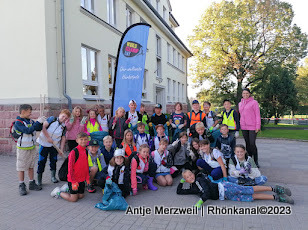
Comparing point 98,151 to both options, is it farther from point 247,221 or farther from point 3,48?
point 3,48

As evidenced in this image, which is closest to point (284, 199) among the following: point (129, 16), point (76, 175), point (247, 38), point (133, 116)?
point (76, 175)

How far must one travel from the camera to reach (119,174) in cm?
416

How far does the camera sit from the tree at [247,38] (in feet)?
72.5

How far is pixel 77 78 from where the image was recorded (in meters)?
7.95

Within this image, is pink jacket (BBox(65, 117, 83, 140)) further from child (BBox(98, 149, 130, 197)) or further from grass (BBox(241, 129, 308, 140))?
grass (BBox(241, 129, 308, 140))

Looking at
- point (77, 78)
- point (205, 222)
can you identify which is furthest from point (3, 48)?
point (205, 222)

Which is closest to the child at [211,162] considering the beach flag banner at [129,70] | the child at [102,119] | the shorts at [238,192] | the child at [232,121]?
the shorts at [238,192]

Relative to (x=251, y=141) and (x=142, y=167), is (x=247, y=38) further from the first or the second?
(x=142, y=167)

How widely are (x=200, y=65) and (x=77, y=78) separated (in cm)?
1938

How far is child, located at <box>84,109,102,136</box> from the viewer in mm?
5578

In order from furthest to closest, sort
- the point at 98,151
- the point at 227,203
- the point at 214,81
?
the point at 214,81
the point at 98,151
the point at 227,203

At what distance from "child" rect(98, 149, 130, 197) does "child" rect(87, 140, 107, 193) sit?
0.16 metres

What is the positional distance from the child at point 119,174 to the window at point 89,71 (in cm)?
502

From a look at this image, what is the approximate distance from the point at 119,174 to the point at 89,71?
232 inches
